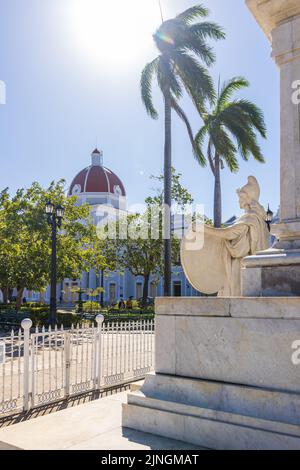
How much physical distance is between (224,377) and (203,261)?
167 cm

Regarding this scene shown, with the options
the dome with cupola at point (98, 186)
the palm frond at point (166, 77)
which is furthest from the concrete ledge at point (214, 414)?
the dome with cupola at point (98, 186)

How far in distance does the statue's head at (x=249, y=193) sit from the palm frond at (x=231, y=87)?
16.2m

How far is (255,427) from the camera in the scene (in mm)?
3510

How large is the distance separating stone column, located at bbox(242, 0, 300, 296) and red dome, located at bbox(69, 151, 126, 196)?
5366 cm

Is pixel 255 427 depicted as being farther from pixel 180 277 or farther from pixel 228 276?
pixel 180 277

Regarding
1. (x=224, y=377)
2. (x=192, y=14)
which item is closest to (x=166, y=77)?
(x=192, y=14)

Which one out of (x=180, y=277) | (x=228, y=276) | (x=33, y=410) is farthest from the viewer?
(x=180, y=277)

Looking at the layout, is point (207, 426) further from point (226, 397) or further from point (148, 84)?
point (148, 84)

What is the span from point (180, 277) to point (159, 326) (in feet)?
152

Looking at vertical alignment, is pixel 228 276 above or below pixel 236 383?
above

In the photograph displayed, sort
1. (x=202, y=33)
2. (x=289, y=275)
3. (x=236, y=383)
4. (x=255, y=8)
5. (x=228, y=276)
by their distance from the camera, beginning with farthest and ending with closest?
(x=202, y=33)
(x=228, y=276)
(x=255, y=8)
(x=289, y=275)
(x=236, y=383)

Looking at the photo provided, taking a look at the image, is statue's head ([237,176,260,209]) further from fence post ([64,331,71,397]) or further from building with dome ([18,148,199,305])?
building with dome ([18,148,199,305])
